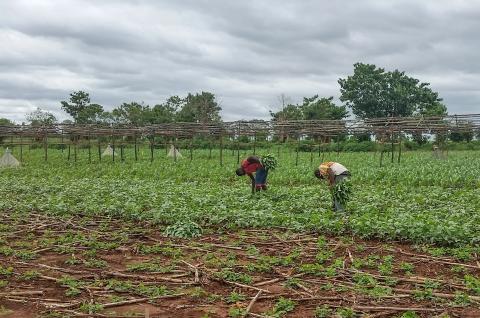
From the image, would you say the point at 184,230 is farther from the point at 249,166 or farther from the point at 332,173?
the point at 249,166

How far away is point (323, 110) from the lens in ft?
170

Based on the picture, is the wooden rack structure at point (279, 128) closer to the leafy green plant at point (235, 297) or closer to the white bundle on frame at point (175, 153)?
the white bundle on frame at point (175, 153)

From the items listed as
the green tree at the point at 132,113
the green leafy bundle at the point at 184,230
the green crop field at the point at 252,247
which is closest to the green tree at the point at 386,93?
the green tree at the point at 132,113

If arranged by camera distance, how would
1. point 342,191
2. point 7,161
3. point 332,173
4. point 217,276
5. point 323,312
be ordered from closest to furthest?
1. point 323,312
2. point 217,276
3. point 342,191
4. point 332,173
5. point 7,161

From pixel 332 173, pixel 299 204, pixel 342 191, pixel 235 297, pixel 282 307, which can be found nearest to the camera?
pixel 282 307

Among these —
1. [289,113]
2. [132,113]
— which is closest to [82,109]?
[132,113]

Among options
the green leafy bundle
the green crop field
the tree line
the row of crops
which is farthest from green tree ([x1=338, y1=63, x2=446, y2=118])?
the green leafy bundle

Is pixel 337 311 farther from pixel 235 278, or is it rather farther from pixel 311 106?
pixel 311 106

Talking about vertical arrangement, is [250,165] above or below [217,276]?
Result: above

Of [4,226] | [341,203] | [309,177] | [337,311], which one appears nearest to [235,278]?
[337,311]

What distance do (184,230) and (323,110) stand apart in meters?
44.0

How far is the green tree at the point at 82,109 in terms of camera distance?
55781mm

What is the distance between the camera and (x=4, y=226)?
10.3m

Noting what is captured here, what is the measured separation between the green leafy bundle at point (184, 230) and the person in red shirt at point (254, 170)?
362cm
